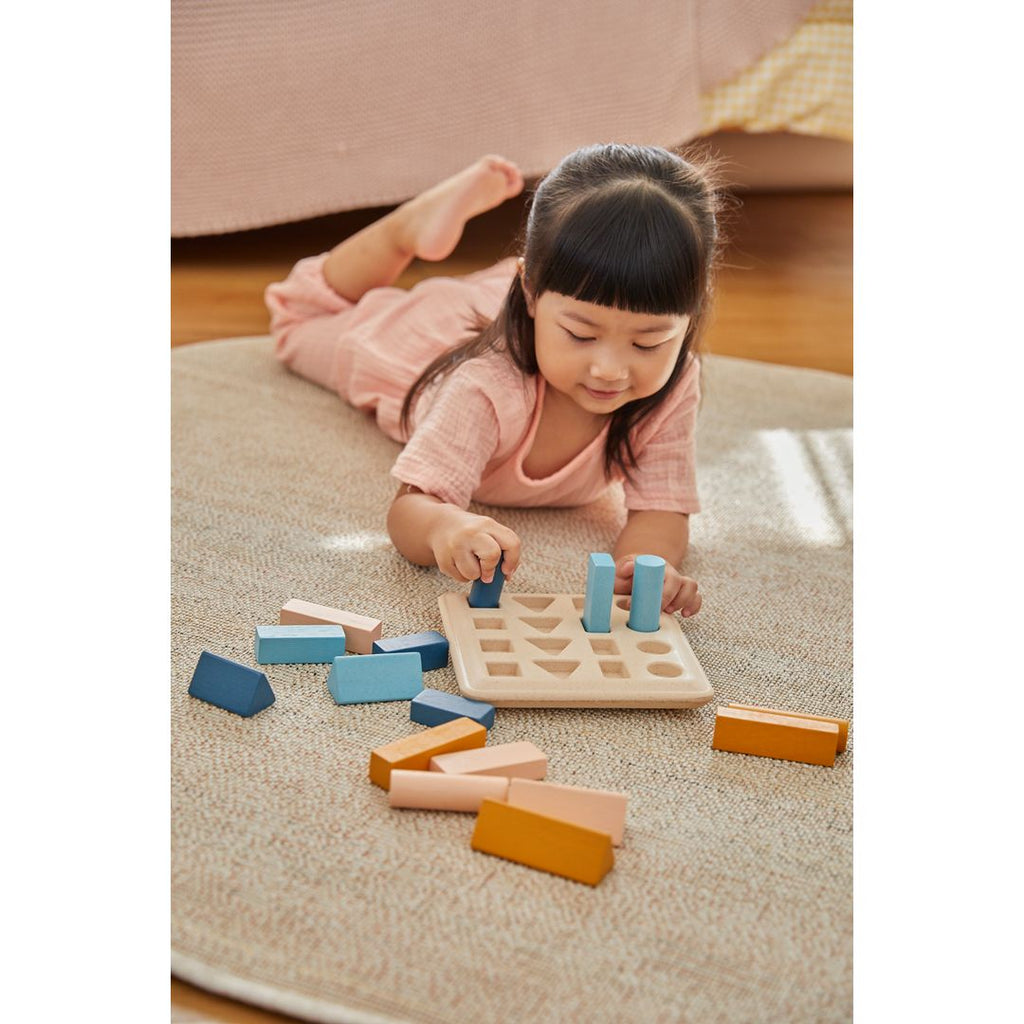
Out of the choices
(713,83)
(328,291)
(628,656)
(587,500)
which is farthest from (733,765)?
(713,83)

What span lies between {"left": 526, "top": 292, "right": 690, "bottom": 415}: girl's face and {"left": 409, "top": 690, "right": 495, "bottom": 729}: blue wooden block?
307 mm

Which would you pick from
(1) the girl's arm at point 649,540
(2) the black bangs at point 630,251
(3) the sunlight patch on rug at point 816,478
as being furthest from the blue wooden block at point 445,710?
(3) the sunlight patch on rug at point 816,478

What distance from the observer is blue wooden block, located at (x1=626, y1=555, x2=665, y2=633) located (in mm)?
929

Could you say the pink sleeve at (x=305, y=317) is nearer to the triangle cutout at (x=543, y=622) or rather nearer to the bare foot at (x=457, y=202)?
the bare foot at (x=457, y=202)

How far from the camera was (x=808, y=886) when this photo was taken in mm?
676

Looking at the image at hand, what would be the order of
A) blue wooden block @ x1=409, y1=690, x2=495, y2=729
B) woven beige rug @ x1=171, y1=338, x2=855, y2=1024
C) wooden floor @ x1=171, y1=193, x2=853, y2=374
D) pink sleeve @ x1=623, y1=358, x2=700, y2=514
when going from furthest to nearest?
wooden floor @ x1=171, y1=193, x2=853, y2=374
pink sleeve @ x1=623, y1=358, x2=700, y2=514
blue wooden block @ x1=409, y1=690, x2=495, y2=729
woven beige rug @ x1=171, y1=338, x2=855, y2=1024

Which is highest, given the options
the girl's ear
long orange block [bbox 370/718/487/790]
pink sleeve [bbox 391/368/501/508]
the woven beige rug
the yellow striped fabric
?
the yellow striped fabric

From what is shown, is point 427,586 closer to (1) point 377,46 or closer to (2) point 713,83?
(1) point 377,46

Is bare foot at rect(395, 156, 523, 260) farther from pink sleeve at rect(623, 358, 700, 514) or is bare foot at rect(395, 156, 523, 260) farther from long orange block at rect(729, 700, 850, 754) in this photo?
long orange block at rect(729, 700, 850, 754)

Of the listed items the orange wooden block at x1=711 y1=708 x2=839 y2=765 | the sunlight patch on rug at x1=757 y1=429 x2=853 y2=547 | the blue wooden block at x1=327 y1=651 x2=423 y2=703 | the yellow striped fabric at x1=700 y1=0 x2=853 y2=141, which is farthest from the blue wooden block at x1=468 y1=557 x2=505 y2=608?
the yellow striped fabric at x1=700 y1=0 x2=853 y2=141

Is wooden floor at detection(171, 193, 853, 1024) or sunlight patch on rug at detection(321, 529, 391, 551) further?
wooden floor at detection(171, 193, 853, 1024)

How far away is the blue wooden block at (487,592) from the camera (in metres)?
0.96

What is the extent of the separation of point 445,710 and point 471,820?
0.35 ft

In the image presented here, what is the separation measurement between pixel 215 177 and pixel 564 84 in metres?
0.59
